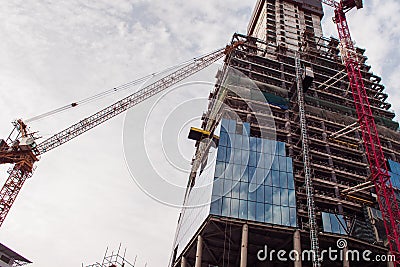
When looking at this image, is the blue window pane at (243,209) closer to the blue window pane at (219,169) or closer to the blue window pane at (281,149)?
the blue window pane at (219,169)

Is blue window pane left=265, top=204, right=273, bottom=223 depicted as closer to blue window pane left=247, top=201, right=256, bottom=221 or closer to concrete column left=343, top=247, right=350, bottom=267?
blue window pane left=247, top=201, right=256, bottom=221

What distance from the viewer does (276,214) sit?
166 ft

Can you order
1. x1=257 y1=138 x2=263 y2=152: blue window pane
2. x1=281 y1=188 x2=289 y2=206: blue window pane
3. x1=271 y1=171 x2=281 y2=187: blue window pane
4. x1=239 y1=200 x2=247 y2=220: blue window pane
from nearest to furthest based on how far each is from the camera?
x1=239 y1=200 x2=247 y2=220: blue window pane
x1=281 y1=188 x2=289 y2=206: blue window pane
x1=271 y1=171 x2=281 y2=187: blue window pane
x1=257 y1=138 x2=263 y2=152: blue window pane

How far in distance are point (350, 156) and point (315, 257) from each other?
2636 centimetres

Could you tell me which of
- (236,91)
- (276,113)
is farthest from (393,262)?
(236,91)

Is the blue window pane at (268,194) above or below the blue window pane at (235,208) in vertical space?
above

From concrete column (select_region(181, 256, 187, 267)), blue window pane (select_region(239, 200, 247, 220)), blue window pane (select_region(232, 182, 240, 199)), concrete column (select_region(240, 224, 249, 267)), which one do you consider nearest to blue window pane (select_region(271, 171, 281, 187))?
blue window pane (select_region(232, 182, 240, 199))

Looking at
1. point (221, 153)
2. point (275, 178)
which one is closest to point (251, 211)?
point (275, 178)

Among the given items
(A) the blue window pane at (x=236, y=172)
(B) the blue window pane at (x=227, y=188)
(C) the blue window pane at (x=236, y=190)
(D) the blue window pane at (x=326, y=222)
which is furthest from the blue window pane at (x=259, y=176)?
(D) the blue window pane at (x=326, y=222)

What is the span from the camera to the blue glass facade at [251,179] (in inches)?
1976

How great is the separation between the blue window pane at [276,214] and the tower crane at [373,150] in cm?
1454

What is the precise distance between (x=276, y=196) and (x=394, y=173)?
913 inches

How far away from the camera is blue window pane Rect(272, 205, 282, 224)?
49938 millimetres

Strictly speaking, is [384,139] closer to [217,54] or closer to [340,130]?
[340,130]
